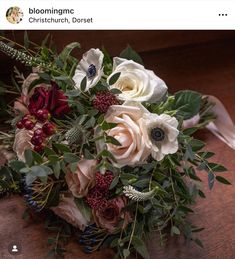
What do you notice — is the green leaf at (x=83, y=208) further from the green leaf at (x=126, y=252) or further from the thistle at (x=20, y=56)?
the thistle at (x=20, y=56)

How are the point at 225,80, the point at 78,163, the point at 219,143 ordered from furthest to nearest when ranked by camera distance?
the point at 225,80
the point at 219,143
the point at 78,163

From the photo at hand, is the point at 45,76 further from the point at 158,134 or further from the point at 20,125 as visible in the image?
the point at 158,134

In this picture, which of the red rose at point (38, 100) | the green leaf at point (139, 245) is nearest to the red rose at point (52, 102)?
the red rose at point (38, 100)

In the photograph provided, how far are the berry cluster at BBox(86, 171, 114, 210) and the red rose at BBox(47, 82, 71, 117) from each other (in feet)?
0.38

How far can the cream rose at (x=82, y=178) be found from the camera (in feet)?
2.19

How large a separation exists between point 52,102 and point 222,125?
0.47 meters

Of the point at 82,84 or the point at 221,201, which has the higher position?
the point at 82,84

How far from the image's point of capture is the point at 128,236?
27.3 inches

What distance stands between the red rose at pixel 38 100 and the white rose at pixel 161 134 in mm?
161

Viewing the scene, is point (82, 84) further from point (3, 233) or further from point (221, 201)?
point (221, 201)

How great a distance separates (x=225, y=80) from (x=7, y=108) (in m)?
0.57

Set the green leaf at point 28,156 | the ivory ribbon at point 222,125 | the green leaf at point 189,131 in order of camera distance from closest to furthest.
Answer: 1. the green leaf at point 28,156
2. the green leaf at point 189,131
3. the ivory ribbon at point 222,125
